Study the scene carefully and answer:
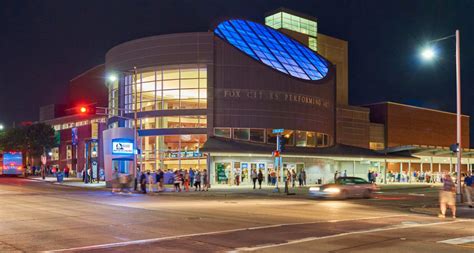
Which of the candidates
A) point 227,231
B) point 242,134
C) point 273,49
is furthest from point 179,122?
point 227,231

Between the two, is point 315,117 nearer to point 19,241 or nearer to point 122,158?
point 122,158

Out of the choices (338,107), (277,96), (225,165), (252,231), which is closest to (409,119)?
(338,107)

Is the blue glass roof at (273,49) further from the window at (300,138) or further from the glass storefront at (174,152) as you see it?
the glass storefront at (174,152)

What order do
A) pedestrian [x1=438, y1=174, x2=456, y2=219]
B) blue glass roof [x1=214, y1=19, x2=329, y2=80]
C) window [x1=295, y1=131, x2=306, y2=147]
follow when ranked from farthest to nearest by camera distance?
1. window [x1=295, y1=131, x2=306, y2=147]
2. blue glass roof [x1=214, y1=19, x2=329, y2=80]
3. pedestrian [x1=438, y1=174, x2=456, y2=219]

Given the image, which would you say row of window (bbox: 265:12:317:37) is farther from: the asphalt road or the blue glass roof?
the asphalt road

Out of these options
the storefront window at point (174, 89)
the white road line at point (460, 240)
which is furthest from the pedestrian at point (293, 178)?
the white road line at point (460, 240)

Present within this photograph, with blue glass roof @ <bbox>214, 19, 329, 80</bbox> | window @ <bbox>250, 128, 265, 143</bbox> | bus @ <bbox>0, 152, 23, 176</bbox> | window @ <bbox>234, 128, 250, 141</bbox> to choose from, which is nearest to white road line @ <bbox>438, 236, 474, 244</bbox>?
window @ <bbox>234, 128, 250, 141</bbox>

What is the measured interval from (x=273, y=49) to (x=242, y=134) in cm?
1224

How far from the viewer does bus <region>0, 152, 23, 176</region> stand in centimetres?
7044

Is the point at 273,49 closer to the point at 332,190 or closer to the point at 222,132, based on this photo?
the point at 222,132

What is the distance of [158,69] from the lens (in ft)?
164

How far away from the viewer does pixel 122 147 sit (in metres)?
41.1

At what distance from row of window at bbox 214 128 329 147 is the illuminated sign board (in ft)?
31.5

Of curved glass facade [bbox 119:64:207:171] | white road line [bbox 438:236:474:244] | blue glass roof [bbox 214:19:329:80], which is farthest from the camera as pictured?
blue glass roof [bbox 214:19:329:80]
